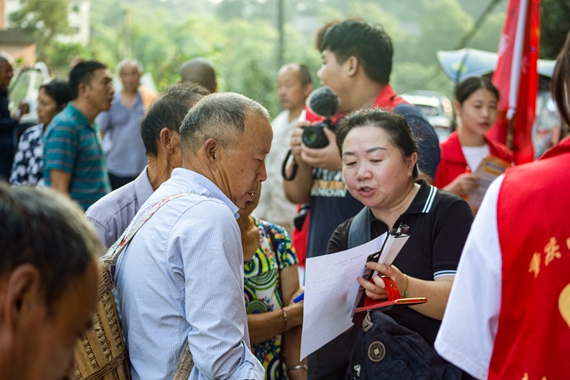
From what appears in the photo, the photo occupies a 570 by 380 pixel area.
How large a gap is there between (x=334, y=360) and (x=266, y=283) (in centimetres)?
47

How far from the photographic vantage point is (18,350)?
2.90ft

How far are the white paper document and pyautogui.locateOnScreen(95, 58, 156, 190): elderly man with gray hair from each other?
459 cm

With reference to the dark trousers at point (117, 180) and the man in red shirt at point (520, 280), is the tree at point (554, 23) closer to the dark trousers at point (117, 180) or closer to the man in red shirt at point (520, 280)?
the dark trousers at point (117, 180)

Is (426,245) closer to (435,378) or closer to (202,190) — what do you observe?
(435,378)

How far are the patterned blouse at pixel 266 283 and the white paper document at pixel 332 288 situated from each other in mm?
374

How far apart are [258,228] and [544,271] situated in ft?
4.37

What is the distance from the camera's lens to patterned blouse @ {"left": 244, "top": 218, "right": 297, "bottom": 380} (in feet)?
7.91

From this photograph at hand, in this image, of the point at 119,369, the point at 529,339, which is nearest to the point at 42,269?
the point at 119,369

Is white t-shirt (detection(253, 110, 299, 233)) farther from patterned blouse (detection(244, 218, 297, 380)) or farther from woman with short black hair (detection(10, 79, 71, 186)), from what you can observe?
patterned blouse (detection(244, 218, 297, 380))

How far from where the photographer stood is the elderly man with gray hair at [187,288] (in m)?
1.63

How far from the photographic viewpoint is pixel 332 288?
2.01m

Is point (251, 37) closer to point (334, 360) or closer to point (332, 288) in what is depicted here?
point (334, 360)

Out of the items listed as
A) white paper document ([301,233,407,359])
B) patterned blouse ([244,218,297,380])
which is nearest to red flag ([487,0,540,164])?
patterned blouse ([244,218,297,380])

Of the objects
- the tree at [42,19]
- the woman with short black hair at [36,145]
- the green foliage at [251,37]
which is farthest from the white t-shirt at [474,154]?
the tree at [42,19]
